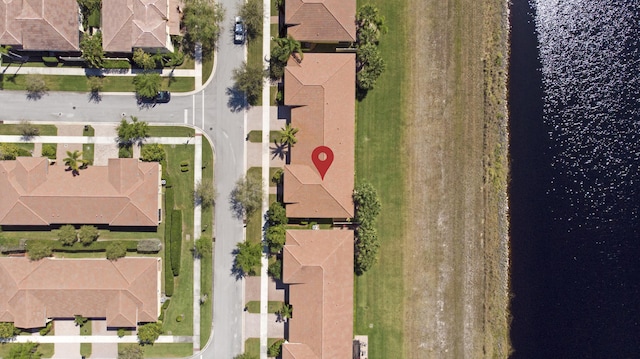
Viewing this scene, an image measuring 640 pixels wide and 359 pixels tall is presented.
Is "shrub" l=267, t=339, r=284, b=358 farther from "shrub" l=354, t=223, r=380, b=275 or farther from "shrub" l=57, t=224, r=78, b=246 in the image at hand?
"shrub" l=57, t=224, r=78, b=246

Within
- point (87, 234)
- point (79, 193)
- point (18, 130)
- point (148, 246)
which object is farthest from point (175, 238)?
point (18, 130)

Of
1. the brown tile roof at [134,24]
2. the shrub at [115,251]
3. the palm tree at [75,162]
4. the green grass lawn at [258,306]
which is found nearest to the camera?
the brown tile roof at [134,24]

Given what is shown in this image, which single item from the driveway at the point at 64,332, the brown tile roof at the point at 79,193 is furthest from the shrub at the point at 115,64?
the driveway at the point at 64,332

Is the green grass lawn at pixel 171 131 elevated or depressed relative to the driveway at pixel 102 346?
elevated

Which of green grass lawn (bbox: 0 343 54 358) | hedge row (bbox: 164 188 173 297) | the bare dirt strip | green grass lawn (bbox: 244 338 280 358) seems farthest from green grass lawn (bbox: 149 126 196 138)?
green grass lawn (bbox: 0 343 54 358)

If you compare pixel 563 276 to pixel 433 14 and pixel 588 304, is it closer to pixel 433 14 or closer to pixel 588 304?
pixel 588 304

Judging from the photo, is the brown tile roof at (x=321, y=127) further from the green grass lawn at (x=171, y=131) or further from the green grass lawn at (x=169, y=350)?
the green grass lawn at (x=169, y=350)

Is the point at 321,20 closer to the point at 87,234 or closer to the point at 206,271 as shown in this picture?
the point at 206,271
